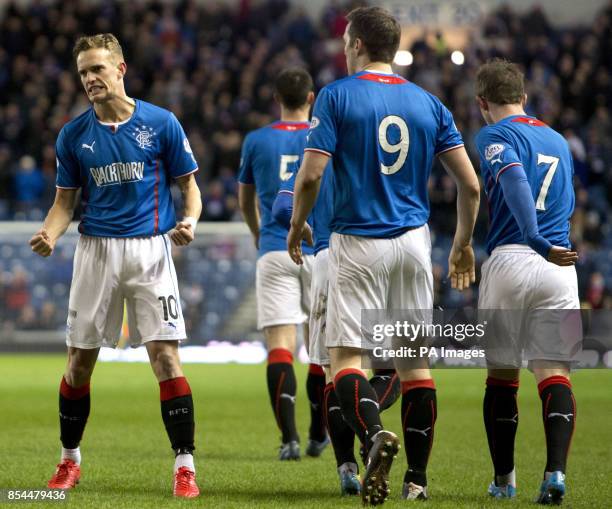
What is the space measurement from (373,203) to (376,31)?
0.80 meters

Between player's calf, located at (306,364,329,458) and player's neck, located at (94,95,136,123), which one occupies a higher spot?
player's neck, located at (94,95,136,123)

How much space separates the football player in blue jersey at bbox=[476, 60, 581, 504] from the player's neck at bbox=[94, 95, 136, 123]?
180 centimetres

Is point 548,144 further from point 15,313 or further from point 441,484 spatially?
point 15,313

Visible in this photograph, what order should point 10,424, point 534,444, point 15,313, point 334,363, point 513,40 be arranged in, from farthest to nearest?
1. point 513,40
2. point 15,313
3. point 10,424
4. point 534,444
5. point 334,363

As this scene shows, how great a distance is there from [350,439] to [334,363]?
0.68 meters

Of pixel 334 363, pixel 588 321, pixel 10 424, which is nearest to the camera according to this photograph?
pixel 334 363

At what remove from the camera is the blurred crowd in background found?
20.1 metres

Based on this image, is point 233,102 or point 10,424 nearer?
point 10,424

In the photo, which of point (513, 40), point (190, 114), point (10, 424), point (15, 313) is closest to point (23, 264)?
point (15, 313)

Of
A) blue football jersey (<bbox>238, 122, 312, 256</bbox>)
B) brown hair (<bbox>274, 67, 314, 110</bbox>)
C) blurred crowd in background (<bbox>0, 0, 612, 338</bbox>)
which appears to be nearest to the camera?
brown hair (<bbox>274, 67, 314, 110</bbox>)

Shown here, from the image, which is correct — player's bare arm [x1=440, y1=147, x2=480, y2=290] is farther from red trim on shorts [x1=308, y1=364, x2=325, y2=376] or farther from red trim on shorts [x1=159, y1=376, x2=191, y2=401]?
red trim on shorts [x1=308, y1=364, x2=325, y2=376]

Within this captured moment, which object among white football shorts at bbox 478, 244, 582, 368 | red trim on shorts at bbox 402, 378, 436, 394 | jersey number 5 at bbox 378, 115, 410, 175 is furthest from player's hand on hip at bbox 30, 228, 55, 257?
white football shorts at bbox 478, 244, 582, 368

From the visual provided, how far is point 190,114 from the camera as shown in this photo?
22406 mm

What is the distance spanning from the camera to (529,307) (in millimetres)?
5863
